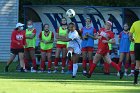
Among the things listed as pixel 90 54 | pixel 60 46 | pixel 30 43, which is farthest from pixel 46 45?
pixel 90 54

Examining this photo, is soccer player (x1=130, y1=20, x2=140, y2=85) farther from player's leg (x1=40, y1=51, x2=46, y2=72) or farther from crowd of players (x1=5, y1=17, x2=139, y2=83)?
player's leg (x1=40, y1=51, x2=46, y2=72)

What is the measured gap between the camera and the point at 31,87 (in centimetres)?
1680

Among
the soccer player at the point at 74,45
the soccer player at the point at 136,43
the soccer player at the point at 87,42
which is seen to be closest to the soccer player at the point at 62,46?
the soccer player at the point at 87,42

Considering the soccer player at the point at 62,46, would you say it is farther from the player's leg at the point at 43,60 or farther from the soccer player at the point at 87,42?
the soccer player at the point at 87,42

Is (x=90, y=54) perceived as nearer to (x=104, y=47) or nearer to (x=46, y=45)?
(x=46, y=45)

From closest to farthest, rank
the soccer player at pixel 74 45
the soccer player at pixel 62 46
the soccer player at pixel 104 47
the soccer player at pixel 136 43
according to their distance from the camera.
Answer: the soccer player at pixel 136 43, the soccer player at pixel 104 47, the soccer player at pixel 74 45, the soccer player at pixel 62 46

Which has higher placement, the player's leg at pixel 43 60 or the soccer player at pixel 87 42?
the soccer player at pixel 87 42

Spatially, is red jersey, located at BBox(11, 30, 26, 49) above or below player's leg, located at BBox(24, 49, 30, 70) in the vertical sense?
above

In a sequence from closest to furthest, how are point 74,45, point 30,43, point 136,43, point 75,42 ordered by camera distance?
point 136,43 → point 74,45 → point 75,42 → point 30,43

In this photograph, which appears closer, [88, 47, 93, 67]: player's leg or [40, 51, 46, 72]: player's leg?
[88, 47, 93, 67]: player's leg

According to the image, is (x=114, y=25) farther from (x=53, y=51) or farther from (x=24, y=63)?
(x=24, y=63)

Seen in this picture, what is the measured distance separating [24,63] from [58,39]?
186 cm

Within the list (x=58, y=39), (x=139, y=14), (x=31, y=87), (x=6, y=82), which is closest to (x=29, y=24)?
(x=58, y=39)

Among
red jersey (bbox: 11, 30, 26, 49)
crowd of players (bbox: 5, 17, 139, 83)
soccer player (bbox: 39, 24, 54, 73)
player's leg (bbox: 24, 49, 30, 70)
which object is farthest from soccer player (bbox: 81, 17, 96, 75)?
player's leg (bbox: 24, 49, 30, 70)
